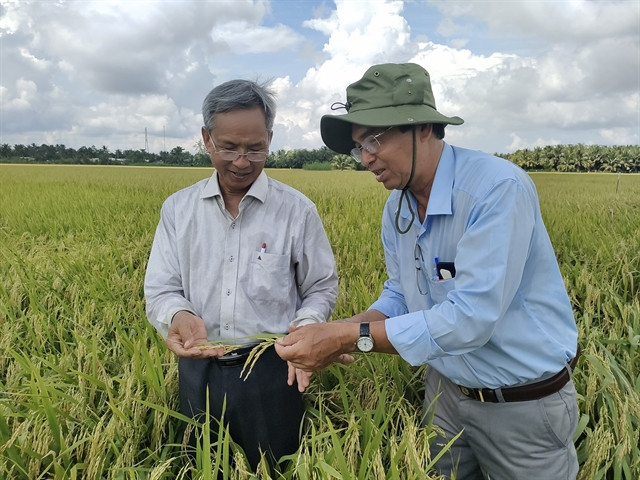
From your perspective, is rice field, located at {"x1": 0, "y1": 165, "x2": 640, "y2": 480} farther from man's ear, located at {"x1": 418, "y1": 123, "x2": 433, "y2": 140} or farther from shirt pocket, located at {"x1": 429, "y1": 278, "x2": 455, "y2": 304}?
man's ear, located at {"x1": 418, "y1": 123, "x2": 433, "y2": 140}

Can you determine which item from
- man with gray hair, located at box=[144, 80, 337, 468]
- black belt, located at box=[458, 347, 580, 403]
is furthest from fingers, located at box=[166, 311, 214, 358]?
black belt, located at box=[458, 347, 580, 403]

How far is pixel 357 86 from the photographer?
1.50 meters

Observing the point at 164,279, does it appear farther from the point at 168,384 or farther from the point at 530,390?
the point at 530,390

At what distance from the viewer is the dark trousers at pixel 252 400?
1730mm

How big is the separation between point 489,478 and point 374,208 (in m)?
5.46

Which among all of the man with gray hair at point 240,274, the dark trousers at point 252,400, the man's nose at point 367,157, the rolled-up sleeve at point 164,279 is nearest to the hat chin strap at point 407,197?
the man's nose at point 367,157

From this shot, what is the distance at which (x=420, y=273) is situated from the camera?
5.39 feet

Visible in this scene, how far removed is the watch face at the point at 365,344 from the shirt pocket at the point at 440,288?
12.0 inches

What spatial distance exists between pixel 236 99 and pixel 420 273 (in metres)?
0.87

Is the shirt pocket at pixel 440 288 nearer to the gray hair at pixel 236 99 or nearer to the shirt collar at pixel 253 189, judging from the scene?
the shirt collar at pixel 253 189

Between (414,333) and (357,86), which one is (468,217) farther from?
(357,86)

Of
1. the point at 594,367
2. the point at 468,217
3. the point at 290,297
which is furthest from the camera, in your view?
the point at 594,367

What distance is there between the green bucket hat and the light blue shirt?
16 cm

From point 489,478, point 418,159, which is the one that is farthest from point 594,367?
point 418,159
